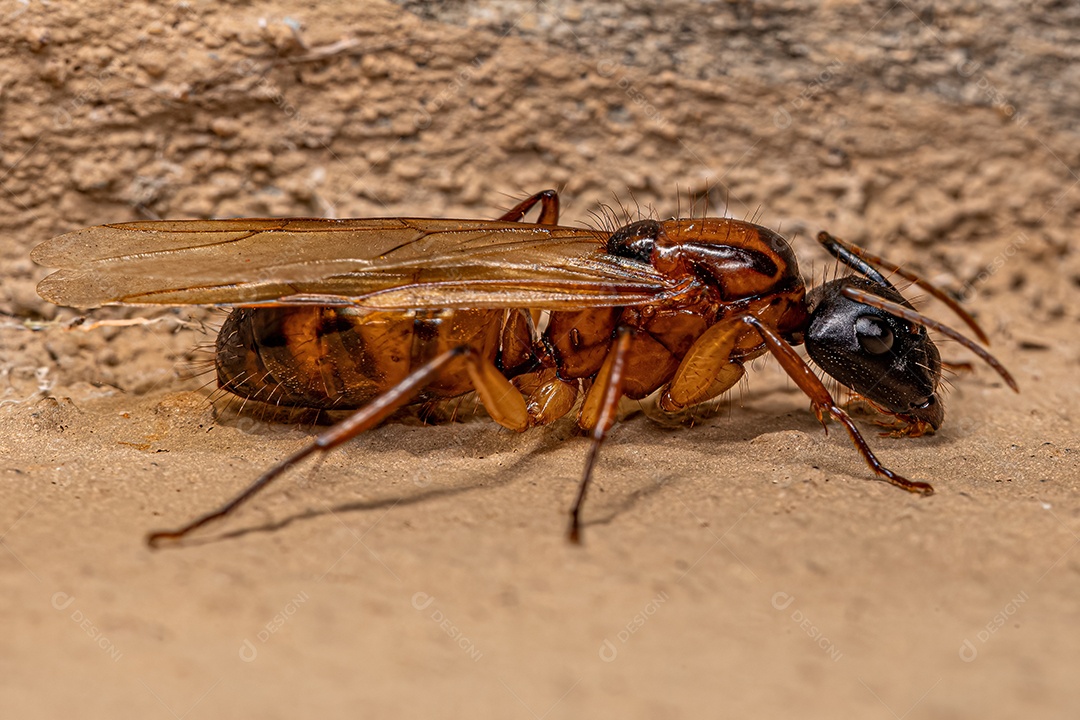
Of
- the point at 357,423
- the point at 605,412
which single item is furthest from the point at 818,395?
the point at 357,423

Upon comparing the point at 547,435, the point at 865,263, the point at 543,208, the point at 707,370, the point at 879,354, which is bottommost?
the point at 547,435

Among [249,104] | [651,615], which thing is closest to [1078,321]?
[651,615]

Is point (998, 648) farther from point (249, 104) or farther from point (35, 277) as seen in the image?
point (35, 277)

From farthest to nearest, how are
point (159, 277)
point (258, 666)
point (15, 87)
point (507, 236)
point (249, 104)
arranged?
1. point (249, 104)
2. point (15, 87)
3. point (507, 236)
4. point (159, 277)
5. point (258, 666)
